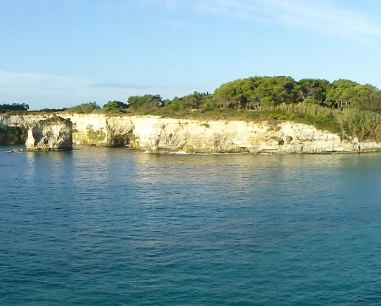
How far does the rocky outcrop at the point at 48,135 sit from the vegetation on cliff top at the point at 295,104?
12518 millimetres

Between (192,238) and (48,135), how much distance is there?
2341 inches

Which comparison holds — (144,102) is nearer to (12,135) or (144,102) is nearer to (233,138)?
(12,135)

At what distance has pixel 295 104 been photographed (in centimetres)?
8288

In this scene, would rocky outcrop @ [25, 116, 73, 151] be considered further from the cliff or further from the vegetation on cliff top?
the vegetation on cliff top

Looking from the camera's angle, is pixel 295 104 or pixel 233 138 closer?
pixel 233 138

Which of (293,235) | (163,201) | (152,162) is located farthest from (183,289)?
(152,162)

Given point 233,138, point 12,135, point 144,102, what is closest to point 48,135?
point 12,135

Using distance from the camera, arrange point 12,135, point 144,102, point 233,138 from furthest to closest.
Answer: point 144,102
point 12,135
point 233,138

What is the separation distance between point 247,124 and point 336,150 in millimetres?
11597

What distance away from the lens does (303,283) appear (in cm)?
1931

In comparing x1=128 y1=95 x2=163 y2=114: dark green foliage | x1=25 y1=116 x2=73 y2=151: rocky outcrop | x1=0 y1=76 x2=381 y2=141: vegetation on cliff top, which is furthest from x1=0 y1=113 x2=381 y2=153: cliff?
x1=128 y1=95 x2=163 y2=114: dark green foliage

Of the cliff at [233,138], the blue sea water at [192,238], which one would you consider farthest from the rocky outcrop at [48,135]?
the blue sea water at [192,238]

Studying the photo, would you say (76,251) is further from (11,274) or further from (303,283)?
(303,283)

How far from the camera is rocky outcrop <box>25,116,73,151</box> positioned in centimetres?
8012
